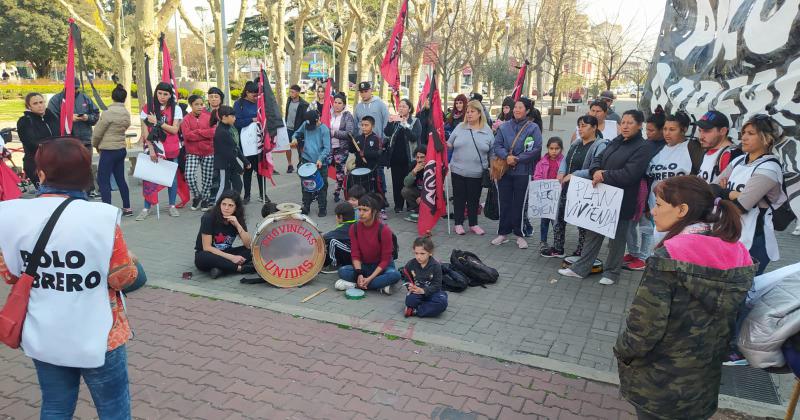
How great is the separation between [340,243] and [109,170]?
15.0ft

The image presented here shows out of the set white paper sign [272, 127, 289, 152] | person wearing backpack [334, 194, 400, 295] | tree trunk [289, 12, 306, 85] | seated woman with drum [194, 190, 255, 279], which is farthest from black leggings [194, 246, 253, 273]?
tree trunk [289, 12, 306, 85]

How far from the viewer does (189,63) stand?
77750 millimetres

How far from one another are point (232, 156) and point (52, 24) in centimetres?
4470

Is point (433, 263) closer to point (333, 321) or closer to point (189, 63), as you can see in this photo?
point (333, 321)

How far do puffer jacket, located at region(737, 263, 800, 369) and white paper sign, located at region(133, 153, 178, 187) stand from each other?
26.1 feet

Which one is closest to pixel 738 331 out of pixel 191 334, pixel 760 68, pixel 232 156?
pixel 760 68

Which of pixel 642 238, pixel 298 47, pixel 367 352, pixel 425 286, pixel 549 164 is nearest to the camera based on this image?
pixel 367 352

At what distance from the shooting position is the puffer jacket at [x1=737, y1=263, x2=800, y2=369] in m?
2.51

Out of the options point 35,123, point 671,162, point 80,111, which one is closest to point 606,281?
point 671,162

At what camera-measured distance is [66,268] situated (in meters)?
2.45

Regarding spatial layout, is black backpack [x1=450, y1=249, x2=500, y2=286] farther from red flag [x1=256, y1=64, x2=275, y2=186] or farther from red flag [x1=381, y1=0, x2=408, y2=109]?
red flag [x1=256, y1=64, x2=275, y2=186]

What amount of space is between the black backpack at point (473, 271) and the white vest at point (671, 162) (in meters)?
1.90

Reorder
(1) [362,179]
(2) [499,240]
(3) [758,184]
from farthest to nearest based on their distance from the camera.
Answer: (1) [362,179] → (2) [499,240] → (3) [758,184]

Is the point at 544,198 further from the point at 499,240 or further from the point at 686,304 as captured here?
the point at 686,304
